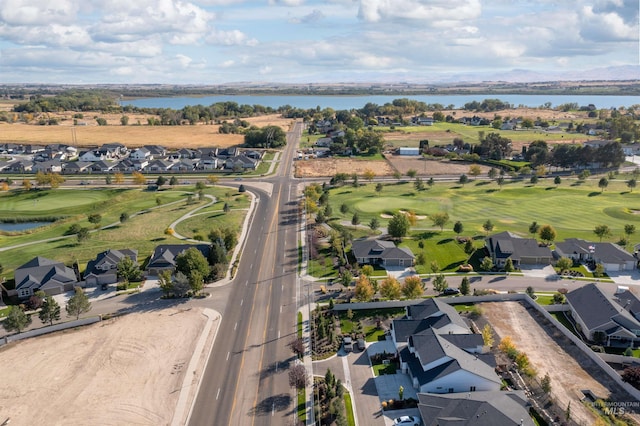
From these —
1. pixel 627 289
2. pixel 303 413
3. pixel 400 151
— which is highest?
pixel 400 151

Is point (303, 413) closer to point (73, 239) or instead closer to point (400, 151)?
point (73, 239)

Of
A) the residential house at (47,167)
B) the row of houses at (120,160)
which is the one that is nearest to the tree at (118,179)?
the row of houses at (120,160)

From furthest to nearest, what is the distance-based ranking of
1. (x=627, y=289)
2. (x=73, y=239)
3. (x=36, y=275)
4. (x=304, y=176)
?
Answer: (x=304, y=176)
(x=73, y=239)
(x=36, y=275)
(x=627, y=289)

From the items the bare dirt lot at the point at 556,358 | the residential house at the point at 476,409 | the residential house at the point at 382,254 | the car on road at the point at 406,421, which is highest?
the residential house at the point at 382,254

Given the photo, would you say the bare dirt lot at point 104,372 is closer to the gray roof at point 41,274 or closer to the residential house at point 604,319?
the gray roof at point 41,274

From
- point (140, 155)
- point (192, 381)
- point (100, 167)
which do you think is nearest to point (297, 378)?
point (192, 381)

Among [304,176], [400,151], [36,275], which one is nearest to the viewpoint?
[36,275]

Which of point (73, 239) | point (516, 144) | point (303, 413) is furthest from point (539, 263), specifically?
point (516, 144)

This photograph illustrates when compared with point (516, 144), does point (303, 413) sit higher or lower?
lower

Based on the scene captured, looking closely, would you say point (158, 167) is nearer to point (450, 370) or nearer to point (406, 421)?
point (450, 370)
